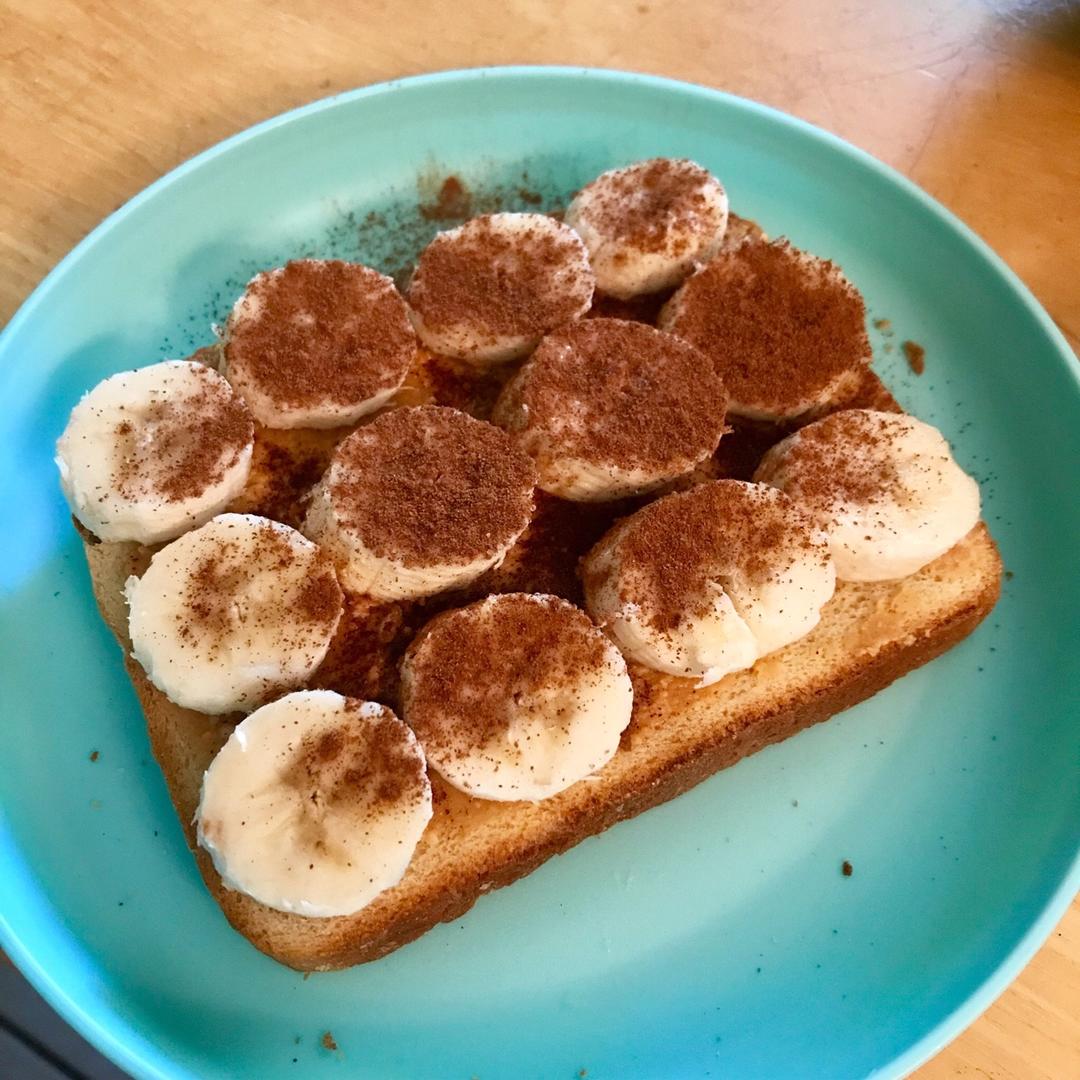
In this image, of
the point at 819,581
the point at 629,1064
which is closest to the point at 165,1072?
the point at 629,1064

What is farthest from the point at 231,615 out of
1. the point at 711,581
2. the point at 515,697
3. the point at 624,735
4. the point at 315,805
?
the point at 711,581

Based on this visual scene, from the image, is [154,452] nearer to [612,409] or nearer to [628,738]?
[612,409]

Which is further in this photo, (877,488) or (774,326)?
(774,326)

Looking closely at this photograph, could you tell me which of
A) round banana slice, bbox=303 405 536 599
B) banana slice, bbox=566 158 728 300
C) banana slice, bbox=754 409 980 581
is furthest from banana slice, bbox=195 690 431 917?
banana slice, bbox=566 158 728 300

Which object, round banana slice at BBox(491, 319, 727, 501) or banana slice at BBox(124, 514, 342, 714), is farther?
round banana slice at BBox(491, 319, 727, 501)

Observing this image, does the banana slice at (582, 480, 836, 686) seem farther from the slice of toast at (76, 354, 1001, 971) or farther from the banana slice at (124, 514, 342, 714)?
the banana slice at (124, 514, 342, 714)

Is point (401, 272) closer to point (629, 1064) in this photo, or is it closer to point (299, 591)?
point (299, 591)
